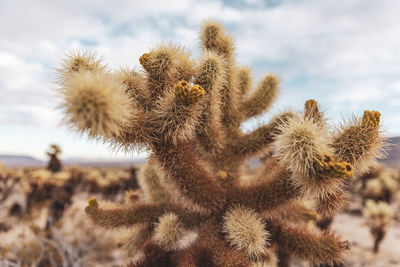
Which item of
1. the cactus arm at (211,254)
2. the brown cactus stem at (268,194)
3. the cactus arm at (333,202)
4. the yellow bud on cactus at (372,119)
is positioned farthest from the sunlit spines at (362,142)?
the cactus arm at (211,254)

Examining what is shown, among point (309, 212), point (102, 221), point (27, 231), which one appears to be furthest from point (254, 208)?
point (27, 231)

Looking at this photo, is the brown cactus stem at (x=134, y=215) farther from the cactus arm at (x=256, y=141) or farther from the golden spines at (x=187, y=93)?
the golden spines at (x=187, y=93)

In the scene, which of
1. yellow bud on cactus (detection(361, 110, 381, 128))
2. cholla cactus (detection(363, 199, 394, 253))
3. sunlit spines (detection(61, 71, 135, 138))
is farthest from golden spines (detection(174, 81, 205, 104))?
cholla cactus (detection(363, 199, 394, 253))

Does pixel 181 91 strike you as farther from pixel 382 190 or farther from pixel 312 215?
pixel 382 190

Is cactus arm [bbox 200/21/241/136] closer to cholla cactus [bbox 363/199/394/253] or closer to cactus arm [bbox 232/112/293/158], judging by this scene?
cactus arm [bbox 232/112/293/158]

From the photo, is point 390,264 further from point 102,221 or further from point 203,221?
point 102,221

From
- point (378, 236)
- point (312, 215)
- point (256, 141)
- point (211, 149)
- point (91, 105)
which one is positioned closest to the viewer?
point (91, 105)

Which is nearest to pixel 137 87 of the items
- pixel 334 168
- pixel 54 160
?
pixel 334 168
